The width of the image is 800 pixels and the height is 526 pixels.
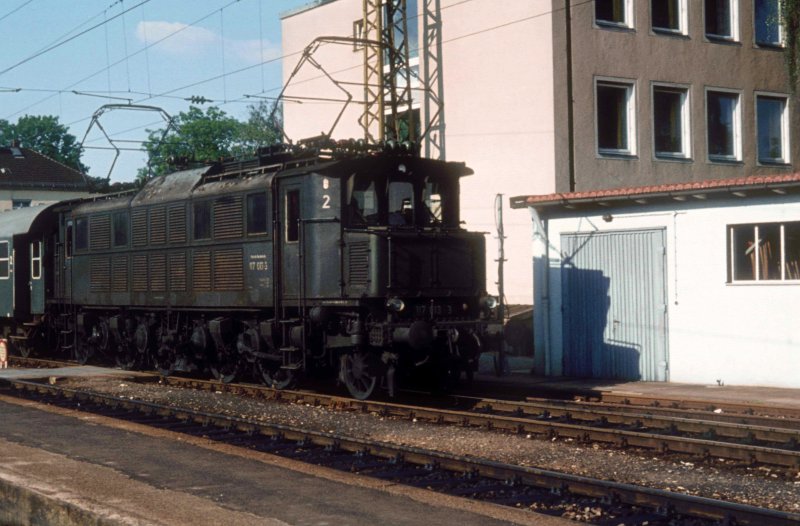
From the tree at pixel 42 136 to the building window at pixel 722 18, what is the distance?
7393 centimetres

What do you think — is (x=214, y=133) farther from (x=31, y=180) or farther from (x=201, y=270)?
(x=201, y=270)

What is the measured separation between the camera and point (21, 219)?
2559 centimetres

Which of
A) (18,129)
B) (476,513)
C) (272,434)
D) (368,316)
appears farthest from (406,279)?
(18,129)

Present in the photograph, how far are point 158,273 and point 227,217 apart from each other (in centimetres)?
279

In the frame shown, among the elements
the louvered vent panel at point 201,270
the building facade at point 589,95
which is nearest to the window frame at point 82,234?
the louvered vent panel at point 201,270

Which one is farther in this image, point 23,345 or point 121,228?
point 23,345

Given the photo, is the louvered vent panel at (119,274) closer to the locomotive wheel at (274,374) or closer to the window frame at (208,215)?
the window frame at (208,215)

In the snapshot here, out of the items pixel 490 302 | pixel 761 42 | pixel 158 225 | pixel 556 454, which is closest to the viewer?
pixel 556 454

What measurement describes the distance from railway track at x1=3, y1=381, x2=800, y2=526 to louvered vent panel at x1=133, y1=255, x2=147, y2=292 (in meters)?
5.92

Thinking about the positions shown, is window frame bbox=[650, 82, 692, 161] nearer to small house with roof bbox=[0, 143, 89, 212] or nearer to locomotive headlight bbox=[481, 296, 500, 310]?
locomotive headlight bbox=[481, 296, 500, 310]

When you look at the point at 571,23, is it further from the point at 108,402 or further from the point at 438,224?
the point at 108,402

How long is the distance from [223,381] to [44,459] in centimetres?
838

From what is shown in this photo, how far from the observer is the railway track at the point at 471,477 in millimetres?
8320

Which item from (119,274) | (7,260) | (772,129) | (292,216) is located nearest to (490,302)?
(292,216)
